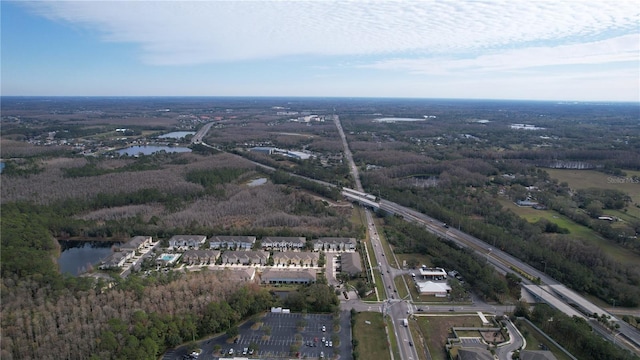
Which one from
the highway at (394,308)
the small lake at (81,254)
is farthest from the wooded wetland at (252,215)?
the highway at (394,308)

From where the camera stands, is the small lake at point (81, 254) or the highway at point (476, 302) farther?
the small lake at point (81, 254)

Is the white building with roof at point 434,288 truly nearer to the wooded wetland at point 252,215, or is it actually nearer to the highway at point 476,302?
the highway at point 476,302

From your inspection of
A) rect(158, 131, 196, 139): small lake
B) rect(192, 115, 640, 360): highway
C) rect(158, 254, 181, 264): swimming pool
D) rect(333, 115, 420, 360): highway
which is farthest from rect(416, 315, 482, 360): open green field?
rect(158, 131, 196, 139): small lake

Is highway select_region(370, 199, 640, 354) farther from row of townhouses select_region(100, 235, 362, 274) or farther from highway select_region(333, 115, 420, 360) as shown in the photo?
row of townhouses select_region(100, 235, 362, 274)

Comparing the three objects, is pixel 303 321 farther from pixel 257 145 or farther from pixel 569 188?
pixel 257 145

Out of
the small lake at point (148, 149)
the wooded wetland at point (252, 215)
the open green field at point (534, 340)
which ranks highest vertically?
the small lake at point (148, 149)
